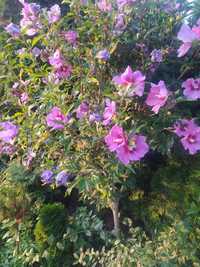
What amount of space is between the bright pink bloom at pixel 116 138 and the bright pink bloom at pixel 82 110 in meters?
0.27

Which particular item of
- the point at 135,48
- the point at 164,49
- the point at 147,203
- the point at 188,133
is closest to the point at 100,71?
the point at 135,48

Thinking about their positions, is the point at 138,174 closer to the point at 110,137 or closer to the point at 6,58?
the point at 110,137

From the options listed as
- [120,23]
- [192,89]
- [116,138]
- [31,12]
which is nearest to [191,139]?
Result: [192,89]

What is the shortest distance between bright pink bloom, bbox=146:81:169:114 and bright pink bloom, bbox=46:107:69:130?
1.47 ft

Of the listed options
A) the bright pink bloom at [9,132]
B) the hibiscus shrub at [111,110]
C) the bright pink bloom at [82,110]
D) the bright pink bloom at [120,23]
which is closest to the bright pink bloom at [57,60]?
the hibiscus shrub at [111,110]

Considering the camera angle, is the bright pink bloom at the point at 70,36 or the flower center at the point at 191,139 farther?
the bright pink bloom at the point at 70,36

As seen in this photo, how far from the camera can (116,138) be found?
5.90ft

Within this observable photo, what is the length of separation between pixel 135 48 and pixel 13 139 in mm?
897

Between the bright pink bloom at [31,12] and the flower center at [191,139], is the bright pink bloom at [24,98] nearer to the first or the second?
the bright pink bloom at [31,12]

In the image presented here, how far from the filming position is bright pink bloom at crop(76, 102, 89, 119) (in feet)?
6.63

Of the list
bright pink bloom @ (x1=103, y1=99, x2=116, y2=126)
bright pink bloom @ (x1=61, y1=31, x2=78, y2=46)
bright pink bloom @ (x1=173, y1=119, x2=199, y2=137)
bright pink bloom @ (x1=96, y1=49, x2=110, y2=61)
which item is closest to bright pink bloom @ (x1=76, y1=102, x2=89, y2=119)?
bright pink bloom @ (x1=103, y1=99, x2=116, y2=126)

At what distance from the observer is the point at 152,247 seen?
2178 mm

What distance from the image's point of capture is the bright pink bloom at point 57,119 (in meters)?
1.97

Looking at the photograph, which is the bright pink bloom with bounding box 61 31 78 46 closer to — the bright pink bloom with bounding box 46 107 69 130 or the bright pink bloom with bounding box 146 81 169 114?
the bright pink bloom with bounding box 46 107 69 130
